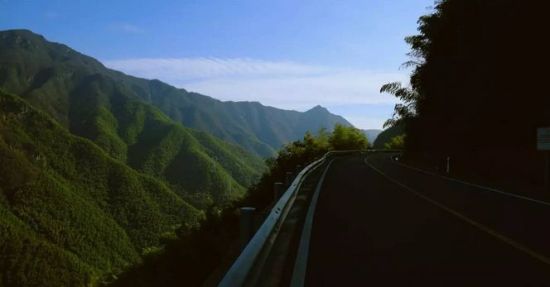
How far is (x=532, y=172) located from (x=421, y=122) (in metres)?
14.2

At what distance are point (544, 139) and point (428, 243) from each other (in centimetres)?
1337

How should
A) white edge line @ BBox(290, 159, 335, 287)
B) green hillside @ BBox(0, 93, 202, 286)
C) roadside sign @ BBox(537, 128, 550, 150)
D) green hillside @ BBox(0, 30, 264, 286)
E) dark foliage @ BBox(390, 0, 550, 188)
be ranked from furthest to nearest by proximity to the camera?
green hillside @ BBox(0, 93, 202, 286) → green hillside @ BBox(0, 30, 264, 286) → dark foliage @ BBox(390, 0, 550, 188) → roadside sign @ BBox(537, 128, 550, 150) → white edge line @ BBox(290, 159, 335, 287)

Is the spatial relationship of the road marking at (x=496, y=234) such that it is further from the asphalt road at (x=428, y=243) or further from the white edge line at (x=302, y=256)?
the white edge line at (x=302, y=256)

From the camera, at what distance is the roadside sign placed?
18.7 metres

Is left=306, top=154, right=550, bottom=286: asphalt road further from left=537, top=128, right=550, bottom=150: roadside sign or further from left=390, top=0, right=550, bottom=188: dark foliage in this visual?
left=390, top=0, right=550, bottom=188: dark foliage

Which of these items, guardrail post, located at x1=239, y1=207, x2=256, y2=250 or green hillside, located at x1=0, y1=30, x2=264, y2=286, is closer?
guardrail post, located at x1=239, y1=207, x2=256, y2=250

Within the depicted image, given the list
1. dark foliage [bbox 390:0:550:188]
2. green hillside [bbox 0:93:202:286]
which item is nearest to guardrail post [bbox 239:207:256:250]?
dark foliage [bbox 390:0:550:188]

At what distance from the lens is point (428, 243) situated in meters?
7.61

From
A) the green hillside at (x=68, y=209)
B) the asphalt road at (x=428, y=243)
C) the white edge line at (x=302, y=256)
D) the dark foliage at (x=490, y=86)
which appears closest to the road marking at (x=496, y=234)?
the asphalt road at (x=428, y=243)

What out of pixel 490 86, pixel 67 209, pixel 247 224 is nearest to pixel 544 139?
pixel 490 86

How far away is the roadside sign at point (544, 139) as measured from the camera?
18.7m

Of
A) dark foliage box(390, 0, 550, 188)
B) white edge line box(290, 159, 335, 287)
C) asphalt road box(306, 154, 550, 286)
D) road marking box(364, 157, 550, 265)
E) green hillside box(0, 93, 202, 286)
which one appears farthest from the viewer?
green hillside box(0, 93, 202, 286)

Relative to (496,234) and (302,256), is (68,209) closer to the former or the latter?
(496,234)

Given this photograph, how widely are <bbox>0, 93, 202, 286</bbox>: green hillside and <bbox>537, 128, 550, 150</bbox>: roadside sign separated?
98360 mm
